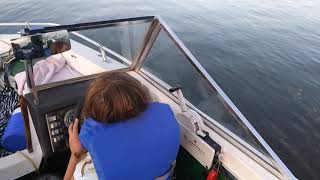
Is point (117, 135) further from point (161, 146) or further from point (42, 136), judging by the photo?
point (42, 136)

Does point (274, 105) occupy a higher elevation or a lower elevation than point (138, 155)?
lower

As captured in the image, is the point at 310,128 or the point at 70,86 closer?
the point at 70,86

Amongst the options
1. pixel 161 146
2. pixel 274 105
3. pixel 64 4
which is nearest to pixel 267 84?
pixel 274 105

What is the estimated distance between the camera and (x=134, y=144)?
1.65 meters

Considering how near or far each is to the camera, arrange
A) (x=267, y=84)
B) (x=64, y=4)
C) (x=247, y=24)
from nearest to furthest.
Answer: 1. (x=267, y=84)
2. (x=247, y=24)
3. (x=64, y=4)

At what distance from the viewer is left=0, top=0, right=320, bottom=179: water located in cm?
652

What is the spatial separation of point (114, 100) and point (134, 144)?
0.88ft

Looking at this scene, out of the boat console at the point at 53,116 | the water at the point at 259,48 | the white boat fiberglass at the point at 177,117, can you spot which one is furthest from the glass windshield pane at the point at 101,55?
the water at the point at 259,48

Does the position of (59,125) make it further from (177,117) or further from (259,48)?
(259,48)

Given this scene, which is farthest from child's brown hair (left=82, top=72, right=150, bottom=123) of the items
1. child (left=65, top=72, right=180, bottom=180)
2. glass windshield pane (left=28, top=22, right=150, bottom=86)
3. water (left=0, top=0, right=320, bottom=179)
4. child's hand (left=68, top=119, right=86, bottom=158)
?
water (left=0, top=0, right=320, bottom=179)

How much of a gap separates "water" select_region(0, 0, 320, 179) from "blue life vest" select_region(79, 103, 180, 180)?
Result: 15.1ft

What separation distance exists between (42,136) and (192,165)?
1.12m

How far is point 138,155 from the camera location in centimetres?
167

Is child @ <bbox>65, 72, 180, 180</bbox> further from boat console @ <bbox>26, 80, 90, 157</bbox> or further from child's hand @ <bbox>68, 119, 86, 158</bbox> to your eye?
boat console @ <bbox>26, 80, 90, 157</bbox>
